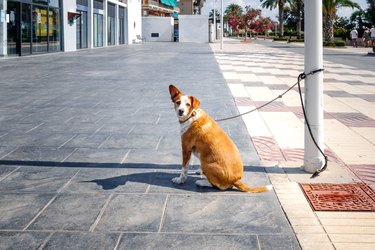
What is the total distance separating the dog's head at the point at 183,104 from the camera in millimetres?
4180

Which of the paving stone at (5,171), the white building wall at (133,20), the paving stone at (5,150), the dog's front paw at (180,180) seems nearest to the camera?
the dog's front paw at (180,180)

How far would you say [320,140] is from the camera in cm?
501

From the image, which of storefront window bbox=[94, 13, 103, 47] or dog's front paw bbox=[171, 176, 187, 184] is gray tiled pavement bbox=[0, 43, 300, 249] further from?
storefront window bbox=[94, 13, 103, 47]

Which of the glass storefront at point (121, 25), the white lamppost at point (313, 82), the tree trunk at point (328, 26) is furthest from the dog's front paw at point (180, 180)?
the glass storefront at point (121, 25)

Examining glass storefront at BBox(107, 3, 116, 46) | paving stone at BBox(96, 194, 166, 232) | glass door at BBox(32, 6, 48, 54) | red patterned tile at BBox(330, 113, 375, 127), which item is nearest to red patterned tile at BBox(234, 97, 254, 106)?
red patterned tile at BBox(330, 113, 375, 127)

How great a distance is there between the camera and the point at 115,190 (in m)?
4.36

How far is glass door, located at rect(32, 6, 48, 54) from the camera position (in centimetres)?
2566

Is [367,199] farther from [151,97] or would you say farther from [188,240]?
[151,97]

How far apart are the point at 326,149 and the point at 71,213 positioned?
3.56 m

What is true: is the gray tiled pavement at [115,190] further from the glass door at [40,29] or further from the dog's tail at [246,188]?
the glass door at [40,29]

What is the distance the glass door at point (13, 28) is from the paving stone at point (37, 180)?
63.8 feet

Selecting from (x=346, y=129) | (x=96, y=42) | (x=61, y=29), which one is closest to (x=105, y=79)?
(x=346, y=129)

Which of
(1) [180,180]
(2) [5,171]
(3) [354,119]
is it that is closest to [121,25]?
(3) [354,119]

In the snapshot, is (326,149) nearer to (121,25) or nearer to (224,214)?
(224,214)
